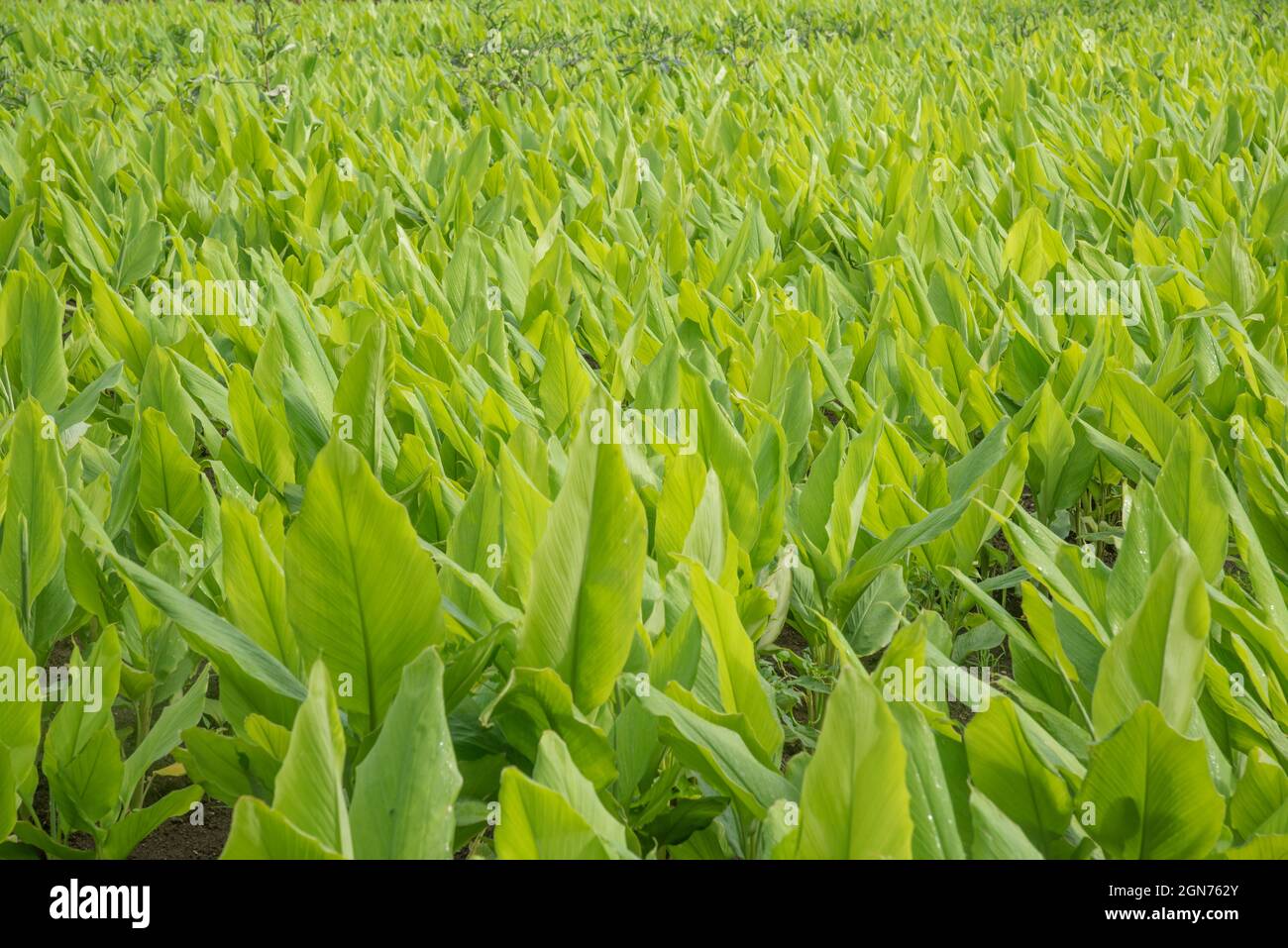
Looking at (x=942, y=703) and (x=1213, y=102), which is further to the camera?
(x=1213, y=102)

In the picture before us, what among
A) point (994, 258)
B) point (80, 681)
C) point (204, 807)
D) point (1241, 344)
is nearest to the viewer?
point (80, 681)

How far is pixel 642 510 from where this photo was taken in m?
1.10

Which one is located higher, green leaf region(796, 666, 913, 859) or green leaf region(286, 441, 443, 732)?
green leaf region(286, 441, 443, 732)

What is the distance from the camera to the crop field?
1.05 m

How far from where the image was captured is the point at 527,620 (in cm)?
115

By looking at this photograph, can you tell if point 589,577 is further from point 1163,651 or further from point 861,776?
point 1163,651

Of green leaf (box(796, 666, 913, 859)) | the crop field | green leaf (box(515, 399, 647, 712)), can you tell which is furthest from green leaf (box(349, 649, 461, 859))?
green leaf (box(796, 666, 913, 859))

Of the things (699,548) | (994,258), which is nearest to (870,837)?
(699,548)

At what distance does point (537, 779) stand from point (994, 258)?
2072 mm

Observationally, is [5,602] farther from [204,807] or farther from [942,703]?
[942,703]
